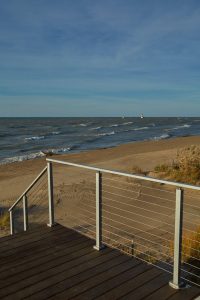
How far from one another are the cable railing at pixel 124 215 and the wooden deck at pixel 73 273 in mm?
197

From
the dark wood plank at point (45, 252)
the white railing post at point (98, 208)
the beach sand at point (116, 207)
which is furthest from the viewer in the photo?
the beach sand at point (116, 207)

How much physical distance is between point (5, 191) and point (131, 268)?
8.90 metres

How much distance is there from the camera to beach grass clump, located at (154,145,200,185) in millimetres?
10721

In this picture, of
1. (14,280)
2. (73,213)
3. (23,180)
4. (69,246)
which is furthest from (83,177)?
(14,280)

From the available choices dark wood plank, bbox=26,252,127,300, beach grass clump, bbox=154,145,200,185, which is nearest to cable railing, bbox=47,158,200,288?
dark wood plank, bbox=26,252,127,300

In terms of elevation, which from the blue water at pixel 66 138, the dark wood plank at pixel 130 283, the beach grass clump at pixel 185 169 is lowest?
the blue water at pixel 66 138

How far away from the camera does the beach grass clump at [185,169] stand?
10721 millimetres

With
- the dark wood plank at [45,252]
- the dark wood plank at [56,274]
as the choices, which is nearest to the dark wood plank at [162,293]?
the dark wood plank at [56,274]

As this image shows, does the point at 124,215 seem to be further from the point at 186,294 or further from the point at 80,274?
the point at 186,294

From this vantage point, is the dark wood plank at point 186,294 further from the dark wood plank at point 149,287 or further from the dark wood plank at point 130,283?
the dark wood plank at point 130,283

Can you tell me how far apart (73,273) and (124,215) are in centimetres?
461

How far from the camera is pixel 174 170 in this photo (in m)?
11.8

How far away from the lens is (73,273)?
3.69 m

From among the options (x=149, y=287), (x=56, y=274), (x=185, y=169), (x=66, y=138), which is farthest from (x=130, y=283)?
(x=66, y=138)
